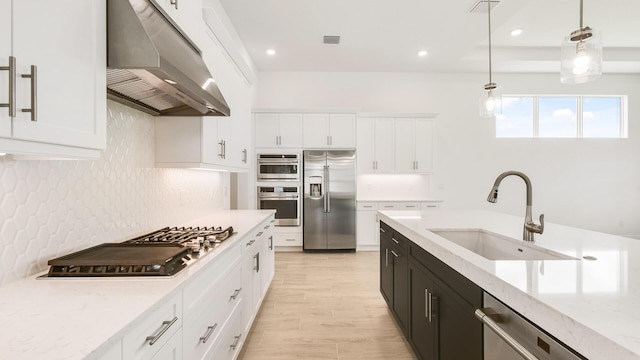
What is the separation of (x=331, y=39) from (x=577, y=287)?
14.1 feet

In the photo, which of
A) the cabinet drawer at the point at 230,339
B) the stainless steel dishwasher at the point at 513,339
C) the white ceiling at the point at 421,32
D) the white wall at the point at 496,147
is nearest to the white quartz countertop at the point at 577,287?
the stainless steel dishwasher at the point at 513,339

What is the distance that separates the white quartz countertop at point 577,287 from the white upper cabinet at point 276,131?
382cm

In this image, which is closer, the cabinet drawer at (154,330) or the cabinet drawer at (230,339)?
the cabinet drawer at (154,330)

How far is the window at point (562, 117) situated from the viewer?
6.02 metres

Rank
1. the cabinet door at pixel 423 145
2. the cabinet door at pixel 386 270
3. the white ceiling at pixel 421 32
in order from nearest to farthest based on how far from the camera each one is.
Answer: the cabinet door at pixel 386 270, the white ceiling at pixel 421 32, the cabinet door at pixel 423 145

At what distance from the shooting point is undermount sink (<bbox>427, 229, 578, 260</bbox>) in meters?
1.49

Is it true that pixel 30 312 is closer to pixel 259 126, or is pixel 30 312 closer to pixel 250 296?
pixel 250 296

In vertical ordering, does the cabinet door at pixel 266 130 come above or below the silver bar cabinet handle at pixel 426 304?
above

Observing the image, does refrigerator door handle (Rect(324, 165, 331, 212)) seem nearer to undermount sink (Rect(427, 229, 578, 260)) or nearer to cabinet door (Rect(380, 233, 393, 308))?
cabinet door (Rect(380, 233, 393, 308))

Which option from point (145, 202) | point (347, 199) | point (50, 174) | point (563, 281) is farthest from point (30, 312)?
point (347, 199)

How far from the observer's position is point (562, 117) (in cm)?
608

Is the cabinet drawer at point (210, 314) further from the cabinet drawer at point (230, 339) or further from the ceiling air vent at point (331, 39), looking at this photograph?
the ceiling air vent at point (331, 39)

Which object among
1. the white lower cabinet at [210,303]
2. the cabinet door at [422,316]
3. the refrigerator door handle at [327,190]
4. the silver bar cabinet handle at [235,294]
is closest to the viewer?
the white lower cabinet at [210,303]

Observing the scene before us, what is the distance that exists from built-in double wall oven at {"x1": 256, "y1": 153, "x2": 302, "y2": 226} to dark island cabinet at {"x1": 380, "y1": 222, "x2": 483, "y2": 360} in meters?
2.65
